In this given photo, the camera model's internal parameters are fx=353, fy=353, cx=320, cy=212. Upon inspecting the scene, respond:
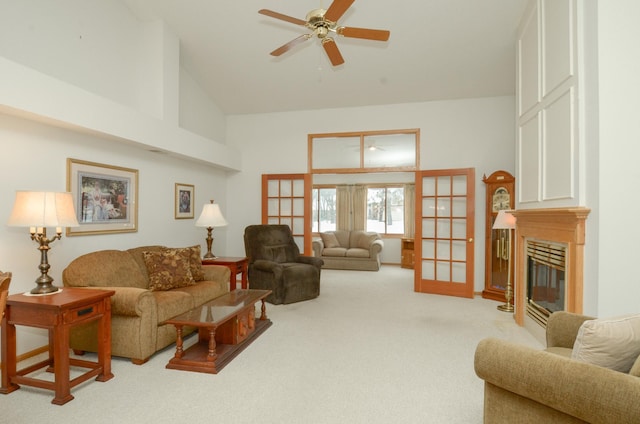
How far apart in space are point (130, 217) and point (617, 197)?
469 centimetres

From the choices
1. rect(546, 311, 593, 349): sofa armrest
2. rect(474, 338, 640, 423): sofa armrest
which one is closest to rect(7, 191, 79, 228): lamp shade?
rect(474, 338, 640, 423): sofa armrest

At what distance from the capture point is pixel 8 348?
249cm

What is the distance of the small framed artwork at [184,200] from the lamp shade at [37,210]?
2.52 m

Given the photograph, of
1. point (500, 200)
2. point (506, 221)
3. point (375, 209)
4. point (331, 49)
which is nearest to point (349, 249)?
point (375, 209)

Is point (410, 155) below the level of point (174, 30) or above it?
below

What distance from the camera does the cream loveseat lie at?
7.95 m

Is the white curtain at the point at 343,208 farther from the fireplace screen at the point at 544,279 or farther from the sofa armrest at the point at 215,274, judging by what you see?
the fireplace screen at the point at 544,279

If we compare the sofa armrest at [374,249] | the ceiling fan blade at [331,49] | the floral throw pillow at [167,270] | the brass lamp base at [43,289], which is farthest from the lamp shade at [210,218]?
the sofa armrest at [374,249]

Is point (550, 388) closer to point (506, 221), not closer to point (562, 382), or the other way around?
point (562, 382)

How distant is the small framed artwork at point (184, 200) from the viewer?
5133 mm

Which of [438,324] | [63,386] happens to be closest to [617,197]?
[438,324]

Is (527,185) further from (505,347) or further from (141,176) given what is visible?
(141,176)

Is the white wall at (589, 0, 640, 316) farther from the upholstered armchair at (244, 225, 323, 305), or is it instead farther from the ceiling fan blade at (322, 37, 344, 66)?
the upholstered armchair at (244, 225, 323, 305)

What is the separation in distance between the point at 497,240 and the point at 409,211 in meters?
3.69
